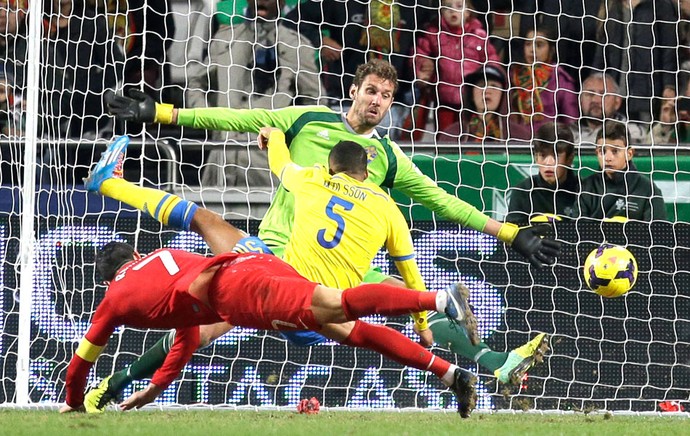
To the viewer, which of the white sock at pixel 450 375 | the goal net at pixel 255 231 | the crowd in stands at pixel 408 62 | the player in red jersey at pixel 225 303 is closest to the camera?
the player in red jersey at pixel 225 303

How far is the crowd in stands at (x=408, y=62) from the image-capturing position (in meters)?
10.0

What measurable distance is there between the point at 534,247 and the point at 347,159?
143 centimetres

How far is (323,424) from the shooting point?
22.2 feet

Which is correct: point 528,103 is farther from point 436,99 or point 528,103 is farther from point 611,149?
point 611,149

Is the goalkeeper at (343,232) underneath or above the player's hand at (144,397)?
above

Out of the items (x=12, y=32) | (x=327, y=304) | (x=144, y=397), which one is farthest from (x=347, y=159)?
(x=12, y=32)

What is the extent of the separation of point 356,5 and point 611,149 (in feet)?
9.02

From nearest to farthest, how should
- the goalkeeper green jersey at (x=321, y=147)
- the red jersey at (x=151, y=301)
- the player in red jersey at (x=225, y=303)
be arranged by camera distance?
the player in red jersey at (x=225, y=303) < the red jersey at (x=151, y=301) < the goalkeeper green jersey at (x=321, y=147)

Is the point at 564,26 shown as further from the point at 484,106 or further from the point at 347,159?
the point at 347,159

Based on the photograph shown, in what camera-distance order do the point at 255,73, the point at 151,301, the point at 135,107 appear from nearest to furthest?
the point at 151,301 < the point at 135,107 < the point at 255,73

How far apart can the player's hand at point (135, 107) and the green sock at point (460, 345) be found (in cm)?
226

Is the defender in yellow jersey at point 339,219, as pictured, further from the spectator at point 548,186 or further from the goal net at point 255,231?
the spectator at point 548,186

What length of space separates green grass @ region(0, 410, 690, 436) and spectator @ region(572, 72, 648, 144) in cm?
295

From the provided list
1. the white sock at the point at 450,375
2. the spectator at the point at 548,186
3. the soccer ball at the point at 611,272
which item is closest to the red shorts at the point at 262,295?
the white sock at the point at 450,375
